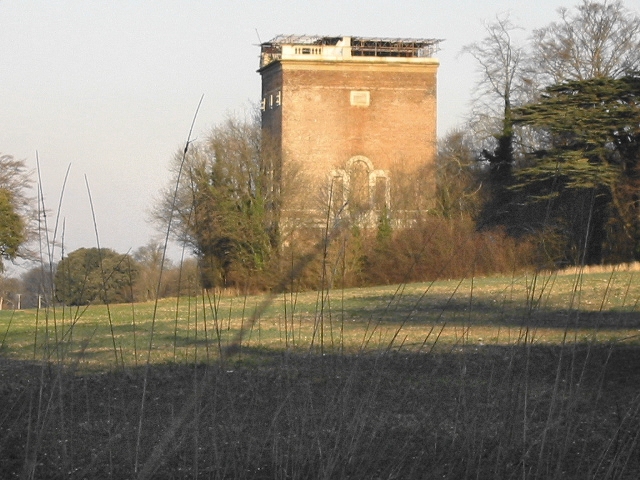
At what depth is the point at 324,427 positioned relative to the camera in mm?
5137

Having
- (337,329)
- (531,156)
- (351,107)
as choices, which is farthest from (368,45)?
(337,329)

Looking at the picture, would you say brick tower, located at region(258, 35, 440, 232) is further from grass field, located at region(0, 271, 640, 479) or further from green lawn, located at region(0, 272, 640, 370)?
grass field, located at region(0, 271, 640, 479)

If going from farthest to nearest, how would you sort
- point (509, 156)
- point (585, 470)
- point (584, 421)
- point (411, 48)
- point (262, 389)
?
1. point (411, 48)
2. point (509, 156)
3. point (262, 389)
4. point (584, 421)
5. point (585, 470)

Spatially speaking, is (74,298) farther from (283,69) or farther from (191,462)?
(283,69)

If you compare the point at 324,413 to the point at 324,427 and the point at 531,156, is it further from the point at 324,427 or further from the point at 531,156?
the point at 531,156

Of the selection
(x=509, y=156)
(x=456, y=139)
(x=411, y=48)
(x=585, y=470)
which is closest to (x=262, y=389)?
(x=585, y=470)

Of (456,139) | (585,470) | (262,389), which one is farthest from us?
(456,139)

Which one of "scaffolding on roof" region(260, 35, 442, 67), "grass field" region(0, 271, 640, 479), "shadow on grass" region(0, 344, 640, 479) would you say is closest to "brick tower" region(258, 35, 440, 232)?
"scaffolding on roof" region(260, 35, 442, 67)

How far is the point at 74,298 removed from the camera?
4.64m

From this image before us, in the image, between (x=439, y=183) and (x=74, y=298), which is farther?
(x=439, y=183)

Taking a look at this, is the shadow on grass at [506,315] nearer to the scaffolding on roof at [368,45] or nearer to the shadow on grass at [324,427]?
the shadow on grass at [324,427]

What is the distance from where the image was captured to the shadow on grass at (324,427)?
12.9 ft

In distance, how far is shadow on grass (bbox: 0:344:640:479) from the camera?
3929mm

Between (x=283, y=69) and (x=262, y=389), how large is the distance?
47241 millimetres
